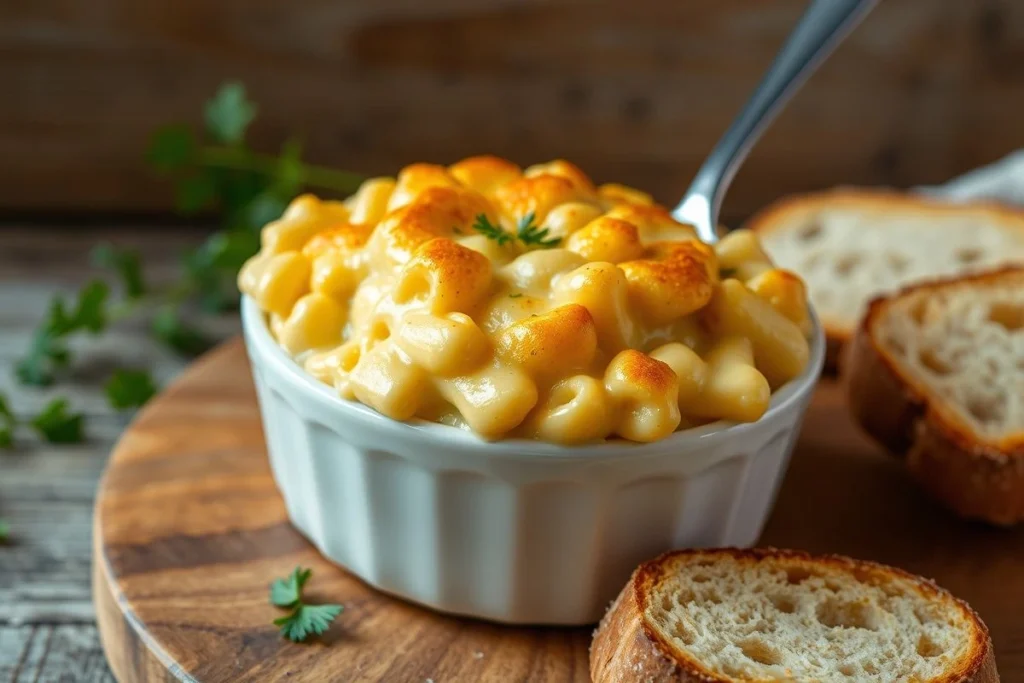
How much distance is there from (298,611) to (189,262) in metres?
1.79

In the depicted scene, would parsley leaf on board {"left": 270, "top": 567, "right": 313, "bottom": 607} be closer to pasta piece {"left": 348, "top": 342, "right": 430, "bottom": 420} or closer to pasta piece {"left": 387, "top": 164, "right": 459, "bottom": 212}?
pasta piece {"left": 348, "top": 342, "right": 430, "bottom": 420}

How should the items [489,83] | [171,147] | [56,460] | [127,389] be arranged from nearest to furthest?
1. [56,460]
2. [127,389]
3. [171,147]
4. [489,83]

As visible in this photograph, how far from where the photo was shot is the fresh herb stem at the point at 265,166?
3798 millimetres


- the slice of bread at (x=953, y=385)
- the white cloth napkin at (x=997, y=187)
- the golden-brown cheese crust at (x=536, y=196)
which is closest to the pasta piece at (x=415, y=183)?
the golden-brown cheese crust at (x=536, y=196)

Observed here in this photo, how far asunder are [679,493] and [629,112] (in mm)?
2483

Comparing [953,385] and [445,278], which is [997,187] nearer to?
[953,385]

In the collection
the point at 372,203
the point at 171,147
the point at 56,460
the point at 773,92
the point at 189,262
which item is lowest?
the point at 56,460

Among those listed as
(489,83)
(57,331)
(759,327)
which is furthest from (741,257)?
(489,83)

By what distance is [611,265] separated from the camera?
200 centimetres

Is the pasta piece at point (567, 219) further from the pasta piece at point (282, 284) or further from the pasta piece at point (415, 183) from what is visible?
the pasta piece at point (282, 284)

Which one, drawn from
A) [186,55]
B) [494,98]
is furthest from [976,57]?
[186,55]

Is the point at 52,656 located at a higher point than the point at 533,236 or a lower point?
lower

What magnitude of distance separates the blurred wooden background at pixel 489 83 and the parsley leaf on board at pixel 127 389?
54.2 inches

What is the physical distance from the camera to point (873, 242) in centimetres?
344
